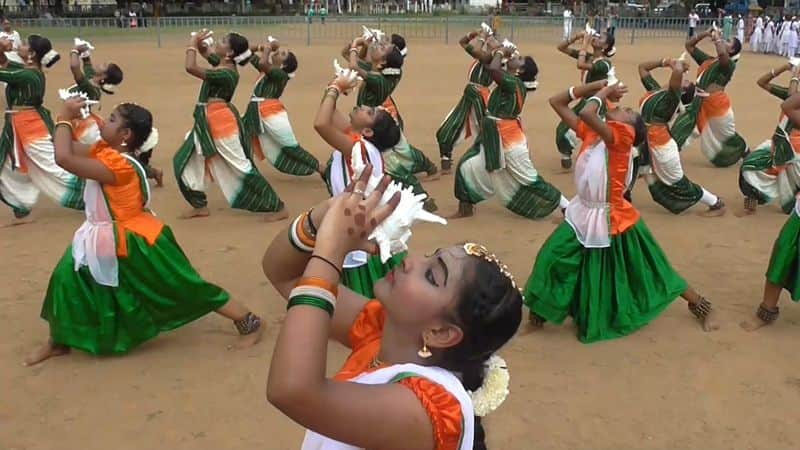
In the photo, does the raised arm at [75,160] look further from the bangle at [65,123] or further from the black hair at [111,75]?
the black hair at [111,75]

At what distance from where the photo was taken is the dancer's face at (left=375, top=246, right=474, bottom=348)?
1.96 m

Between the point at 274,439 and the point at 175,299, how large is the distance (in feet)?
4.43

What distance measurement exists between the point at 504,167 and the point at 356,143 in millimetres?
3779

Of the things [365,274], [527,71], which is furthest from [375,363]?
[527,71]

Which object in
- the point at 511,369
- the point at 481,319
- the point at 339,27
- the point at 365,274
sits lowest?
the point at 511,369

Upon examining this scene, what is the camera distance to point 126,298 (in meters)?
4.92

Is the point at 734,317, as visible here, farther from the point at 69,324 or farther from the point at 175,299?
the point at 69,324

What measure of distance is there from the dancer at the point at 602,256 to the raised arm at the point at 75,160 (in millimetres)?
2933

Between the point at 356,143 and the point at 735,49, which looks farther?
the point at 735,49

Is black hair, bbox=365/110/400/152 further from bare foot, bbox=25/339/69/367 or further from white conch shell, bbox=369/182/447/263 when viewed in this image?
white conch shell, bbox=369/182/447/263

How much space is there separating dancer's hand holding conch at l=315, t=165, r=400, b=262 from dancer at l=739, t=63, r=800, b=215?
7.20 metres

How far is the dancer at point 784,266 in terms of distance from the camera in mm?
5270

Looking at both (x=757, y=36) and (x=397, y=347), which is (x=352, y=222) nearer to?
(x=397, y=347)

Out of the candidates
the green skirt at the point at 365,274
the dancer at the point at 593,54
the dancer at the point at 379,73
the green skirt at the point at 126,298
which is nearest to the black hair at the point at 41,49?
the dancer at the point at 379,73
